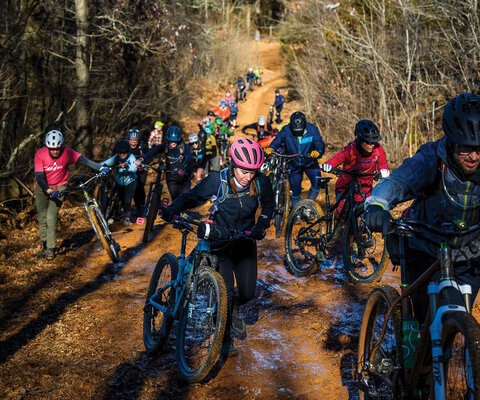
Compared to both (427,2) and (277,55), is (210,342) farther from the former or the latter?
(277,55)

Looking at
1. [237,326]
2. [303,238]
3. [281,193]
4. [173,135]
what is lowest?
[237,326]

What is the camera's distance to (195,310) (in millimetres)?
5145

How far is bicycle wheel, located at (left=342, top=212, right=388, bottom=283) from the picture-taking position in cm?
736

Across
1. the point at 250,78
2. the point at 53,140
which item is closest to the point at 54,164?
the point at 53,140

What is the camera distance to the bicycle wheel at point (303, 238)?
8180mm

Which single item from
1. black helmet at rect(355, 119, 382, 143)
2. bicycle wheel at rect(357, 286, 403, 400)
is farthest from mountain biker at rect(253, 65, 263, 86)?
bicycle wheel at rect(357, 286, 403, 400)

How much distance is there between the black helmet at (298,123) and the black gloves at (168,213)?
5.11 m

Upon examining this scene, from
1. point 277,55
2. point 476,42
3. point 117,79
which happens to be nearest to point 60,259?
point 476,42

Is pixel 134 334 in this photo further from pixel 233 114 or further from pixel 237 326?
pixel 233 114

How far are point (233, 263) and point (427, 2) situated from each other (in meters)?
15.3

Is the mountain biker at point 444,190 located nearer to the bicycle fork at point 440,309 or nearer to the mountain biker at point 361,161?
the bicycle fork at point 440,309

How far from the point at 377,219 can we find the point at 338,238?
4.75m

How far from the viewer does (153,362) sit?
576cm

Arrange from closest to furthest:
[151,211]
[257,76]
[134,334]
A: [134,334] < [151,211] < [257,76]
